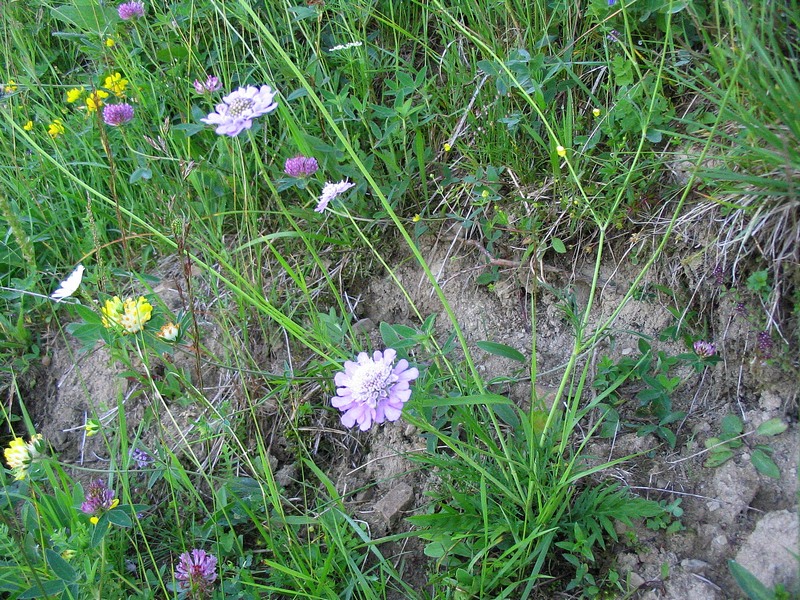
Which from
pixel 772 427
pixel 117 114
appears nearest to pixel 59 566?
pixel 117 114

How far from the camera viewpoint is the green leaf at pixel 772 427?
1.32 metres

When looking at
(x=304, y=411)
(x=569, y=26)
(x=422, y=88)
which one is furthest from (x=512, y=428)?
(x=569, y=26)

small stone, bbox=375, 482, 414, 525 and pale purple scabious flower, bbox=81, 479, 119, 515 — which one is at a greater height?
pale purple scabious flower, bbox=81, 479, 119, 515

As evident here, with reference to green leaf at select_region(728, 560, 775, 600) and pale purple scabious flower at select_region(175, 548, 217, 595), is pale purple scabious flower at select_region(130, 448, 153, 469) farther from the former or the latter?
green leaf at select_region(728, 560, 775, 600)

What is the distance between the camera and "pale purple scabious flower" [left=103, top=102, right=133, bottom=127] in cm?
196

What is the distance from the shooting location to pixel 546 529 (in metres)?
1.32

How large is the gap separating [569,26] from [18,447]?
70.5 inches

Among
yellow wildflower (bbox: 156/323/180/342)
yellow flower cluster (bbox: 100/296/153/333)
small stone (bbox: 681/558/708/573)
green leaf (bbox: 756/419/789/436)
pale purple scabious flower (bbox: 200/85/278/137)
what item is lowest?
small stone (bbox: 681/558/708/573)

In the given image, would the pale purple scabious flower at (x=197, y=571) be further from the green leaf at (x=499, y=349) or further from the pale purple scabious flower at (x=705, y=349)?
the pale purple scabious flower at (x=705, y=349)

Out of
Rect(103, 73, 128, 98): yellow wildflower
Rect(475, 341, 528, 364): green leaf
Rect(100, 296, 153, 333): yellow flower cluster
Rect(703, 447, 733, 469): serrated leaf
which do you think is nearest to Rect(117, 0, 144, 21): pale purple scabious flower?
Rect(103, 73, 128, 98): yellow wildflower

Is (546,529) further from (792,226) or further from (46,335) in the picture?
(46,335)

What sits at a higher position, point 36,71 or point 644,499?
point 36,71

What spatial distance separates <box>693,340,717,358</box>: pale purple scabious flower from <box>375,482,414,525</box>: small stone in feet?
2.37

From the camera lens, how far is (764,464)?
4.20 feet
